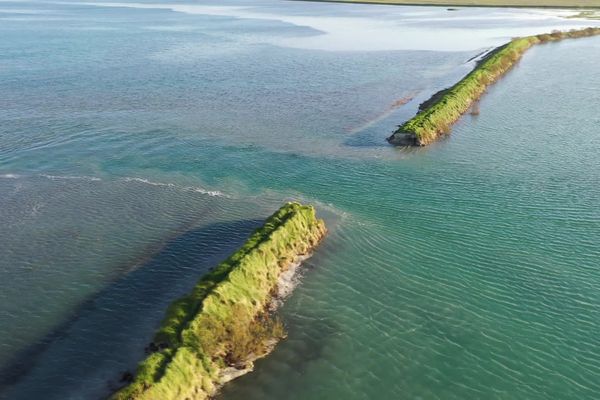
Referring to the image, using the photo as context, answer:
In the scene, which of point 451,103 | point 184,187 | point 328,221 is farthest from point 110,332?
point 451,103

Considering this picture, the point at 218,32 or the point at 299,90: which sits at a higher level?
the point at 218,32

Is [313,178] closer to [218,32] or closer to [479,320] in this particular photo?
[479,320]

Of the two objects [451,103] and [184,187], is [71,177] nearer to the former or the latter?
[184,187]

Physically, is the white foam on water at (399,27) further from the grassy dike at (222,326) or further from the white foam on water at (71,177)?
the grassy dike at (222,326)

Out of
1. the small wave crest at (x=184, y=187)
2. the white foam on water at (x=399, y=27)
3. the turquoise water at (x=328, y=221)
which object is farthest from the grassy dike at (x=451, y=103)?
the white foam on water at (x=399, y=27)

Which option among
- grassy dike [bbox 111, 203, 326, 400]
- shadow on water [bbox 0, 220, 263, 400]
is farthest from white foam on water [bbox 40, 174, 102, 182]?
grassy dike [bbox 111, 203, 326, 400]

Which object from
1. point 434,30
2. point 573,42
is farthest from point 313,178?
point 434,30
